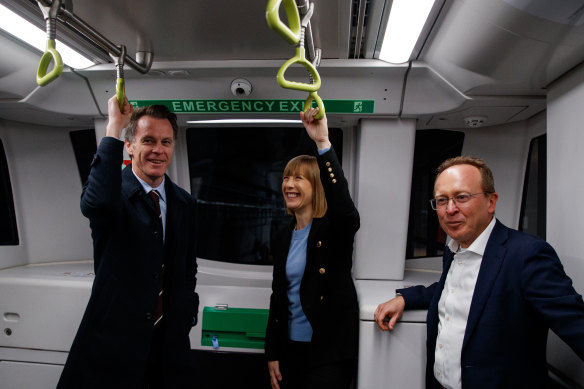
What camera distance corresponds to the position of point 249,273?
9.42ft

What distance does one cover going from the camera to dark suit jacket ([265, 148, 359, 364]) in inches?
63.8

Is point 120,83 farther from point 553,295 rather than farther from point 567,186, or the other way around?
point 567,186

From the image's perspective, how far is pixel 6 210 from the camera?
2926mm

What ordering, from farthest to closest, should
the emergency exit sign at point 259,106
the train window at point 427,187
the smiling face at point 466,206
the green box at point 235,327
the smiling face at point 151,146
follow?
the train window at point 427,187 < the green box at point 235,327 < the emergency exit sign at point 259,106 < the smiling face at point 151,146 < the smiling face at point 466,206

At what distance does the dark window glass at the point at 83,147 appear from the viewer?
10.3 feet

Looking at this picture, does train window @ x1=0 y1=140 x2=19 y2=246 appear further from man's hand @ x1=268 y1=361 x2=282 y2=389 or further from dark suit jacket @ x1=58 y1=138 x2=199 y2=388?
man's hand @ x1=268 y1=361 x2=282 y2=389

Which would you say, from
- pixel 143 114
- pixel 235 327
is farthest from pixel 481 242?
pixel 235 327

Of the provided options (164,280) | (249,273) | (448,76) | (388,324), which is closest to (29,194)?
(249,273)

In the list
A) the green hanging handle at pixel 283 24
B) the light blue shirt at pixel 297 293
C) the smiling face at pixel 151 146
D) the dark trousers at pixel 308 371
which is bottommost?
the dark trousers at pixel 308 371

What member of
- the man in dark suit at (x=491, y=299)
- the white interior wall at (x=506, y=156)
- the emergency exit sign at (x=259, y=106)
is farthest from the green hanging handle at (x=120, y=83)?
the white interior wall at (x=506, y=156)

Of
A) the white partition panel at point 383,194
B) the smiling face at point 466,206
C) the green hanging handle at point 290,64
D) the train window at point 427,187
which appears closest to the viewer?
the green hanging handle at point 290,64

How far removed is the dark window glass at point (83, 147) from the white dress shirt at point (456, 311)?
10.0ft

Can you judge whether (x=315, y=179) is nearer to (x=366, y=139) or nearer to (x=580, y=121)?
(x=366, y=139)

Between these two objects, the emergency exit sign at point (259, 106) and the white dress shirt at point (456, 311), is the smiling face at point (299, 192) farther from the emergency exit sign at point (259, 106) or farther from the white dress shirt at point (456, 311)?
the white dress shirt at point (456, 311)
